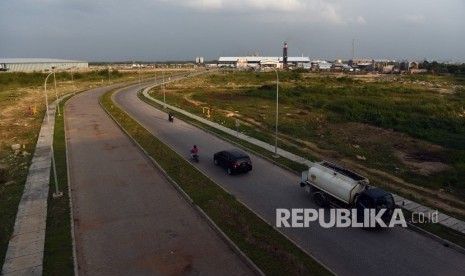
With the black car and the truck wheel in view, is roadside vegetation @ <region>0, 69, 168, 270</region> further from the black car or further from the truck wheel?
the truck wheel

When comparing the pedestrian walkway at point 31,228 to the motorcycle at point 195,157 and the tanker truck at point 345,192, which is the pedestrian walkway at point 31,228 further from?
the tanker truck at point 345,192

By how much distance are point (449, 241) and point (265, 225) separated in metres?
8.72

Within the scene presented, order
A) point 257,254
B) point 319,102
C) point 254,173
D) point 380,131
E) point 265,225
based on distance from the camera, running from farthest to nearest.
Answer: point 319,102
point 380,131
point 254,173
point 265,225
point 257,254

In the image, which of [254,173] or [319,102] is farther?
[319,102]

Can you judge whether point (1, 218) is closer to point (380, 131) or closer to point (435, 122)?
point (380, 131)

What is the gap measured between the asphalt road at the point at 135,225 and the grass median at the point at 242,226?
0.73 m

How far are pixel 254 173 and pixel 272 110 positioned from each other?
32.6m

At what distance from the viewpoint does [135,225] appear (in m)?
18.6

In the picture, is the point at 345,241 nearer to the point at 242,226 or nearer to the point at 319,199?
the point at 319,199

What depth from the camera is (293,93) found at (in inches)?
3068

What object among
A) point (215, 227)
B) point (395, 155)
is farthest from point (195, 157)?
point (395, 155)

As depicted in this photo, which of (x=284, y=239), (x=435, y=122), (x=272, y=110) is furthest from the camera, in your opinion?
(x=272, y=110)

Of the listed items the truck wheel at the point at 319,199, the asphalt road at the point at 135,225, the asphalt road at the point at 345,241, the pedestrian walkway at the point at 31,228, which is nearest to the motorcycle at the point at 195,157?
the asphalt road at the point at 345,241

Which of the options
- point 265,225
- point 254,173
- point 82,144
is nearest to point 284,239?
point 265,225
